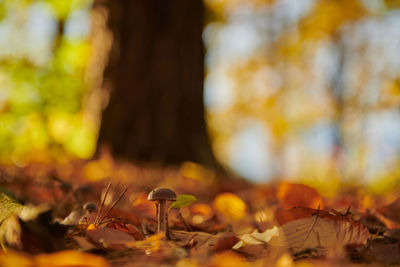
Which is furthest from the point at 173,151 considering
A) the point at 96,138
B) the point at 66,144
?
the point at 66,144

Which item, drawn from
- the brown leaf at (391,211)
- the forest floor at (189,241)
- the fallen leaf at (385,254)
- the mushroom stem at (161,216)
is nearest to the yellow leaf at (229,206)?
the forest floor at (189,241)

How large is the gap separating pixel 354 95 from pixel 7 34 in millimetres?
12174

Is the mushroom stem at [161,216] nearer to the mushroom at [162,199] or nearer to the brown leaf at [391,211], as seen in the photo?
the mushroom at [162,199]

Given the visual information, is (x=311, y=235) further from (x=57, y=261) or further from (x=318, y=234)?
(x=57, y=261)

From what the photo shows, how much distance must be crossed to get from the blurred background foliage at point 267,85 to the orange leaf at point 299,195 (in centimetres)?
307

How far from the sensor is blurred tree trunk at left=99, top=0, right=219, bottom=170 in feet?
16.7

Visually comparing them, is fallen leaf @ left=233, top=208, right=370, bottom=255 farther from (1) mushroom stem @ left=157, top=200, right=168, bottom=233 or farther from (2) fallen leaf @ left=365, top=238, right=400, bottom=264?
(1) mushroom stem @ left=157, top=200, right=168, bottom=233

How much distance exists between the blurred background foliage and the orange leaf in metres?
3.07

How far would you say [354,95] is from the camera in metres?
16.1

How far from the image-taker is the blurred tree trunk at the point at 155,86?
5.09 metres

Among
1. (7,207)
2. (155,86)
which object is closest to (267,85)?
(155,86)

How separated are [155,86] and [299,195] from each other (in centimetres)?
402

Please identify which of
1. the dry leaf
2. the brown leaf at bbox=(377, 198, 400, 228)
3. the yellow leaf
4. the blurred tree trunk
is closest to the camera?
the dry leaf

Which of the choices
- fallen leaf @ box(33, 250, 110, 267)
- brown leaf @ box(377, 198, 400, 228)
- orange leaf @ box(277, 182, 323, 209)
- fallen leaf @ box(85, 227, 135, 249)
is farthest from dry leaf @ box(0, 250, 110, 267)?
brown leaf @ box(377, 198, 400, 228)
